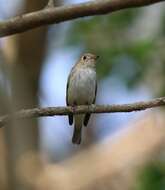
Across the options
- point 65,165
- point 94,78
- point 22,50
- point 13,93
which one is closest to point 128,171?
point 65,165

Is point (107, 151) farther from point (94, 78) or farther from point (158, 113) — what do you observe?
point (94, 78)

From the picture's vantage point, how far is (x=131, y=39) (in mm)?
10547

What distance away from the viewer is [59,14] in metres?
3.84

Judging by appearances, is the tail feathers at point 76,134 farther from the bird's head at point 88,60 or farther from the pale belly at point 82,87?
the bird's head at point 88,60

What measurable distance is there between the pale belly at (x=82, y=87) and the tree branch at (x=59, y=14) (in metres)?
2.45

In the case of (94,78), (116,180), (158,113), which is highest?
(94,78)

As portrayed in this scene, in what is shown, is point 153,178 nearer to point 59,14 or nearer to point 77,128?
point 77,128

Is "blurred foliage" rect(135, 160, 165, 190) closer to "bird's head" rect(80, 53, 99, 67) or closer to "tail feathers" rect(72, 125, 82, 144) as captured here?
"tail feathers" rect(72, 125, 82, 144)

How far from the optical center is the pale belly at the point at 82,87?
6.35 meters

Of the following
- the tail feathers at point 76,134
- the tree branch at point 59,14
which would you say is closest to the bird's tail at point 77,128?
the tail feathers at point 76,134

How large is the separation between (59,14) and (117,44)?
6421 mm

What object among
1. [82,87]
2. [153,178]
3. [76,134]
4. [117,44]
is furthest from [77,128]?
[117,44]

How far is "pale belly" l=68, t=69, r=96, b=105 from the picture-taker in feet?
20.8

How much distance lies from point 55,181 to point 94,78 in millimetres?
3952
